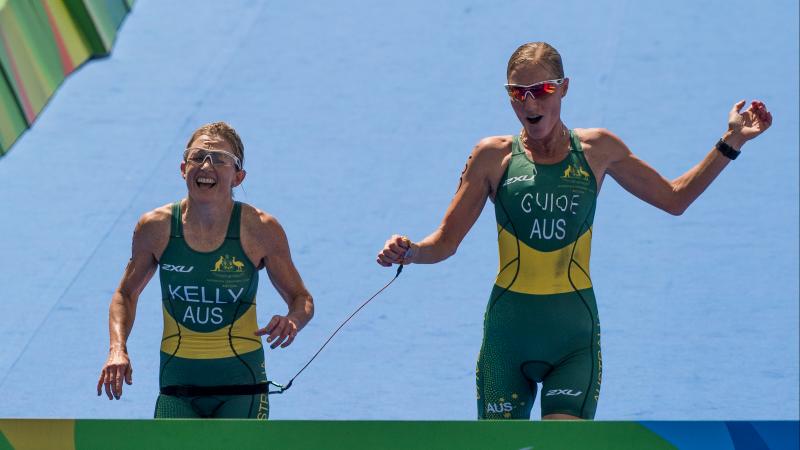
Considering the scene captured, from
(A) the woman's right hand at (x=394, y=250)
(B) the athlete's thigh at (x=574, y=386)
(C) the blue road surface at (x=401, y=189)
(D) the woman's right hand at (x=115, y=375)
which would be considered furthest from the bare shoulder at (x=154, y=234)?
(C) the blue road surface at (x=401, y=189)

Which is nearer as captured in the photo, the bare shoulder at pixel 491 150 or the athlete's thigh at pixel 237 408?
the athlete's thigh at pixel 237 408

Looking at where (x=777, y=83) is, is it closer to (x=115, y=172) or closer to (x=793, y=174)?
(x=793, y=174)

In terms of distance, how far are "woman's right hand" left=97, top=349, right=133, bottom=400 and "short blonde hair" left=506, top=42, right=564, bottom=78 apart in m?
1.65

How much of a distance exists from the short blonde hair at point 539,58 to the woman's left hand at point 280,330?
116 cm

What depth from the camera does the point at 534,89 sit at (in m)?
5.21

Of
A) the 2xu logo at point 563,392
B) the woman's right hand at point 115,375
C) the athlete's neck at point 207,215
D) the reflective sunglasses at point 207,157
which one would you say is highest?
the reflective sunglasses at point 207,157

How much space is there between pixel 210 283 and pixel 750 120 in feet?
6.63

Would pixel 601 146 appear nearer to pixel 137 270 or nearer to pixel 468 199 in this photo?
pixel 468 199

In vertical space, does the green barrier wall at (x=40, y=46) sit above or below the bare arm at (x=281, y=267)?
above

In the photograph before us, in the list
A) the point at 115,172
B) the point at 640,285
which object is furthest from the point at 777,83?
the point at 115,172

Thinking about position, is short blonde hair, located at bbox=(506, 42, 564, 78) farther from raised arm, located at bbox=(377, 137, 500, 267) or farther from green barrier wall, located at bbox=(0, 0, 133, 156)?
green barrier wall, located at bbox=(0, 0, 133, 156)

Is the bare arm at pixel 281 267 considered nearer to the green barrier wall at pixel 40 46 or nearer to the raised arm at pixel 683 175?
the raised arm at pixel 683 175

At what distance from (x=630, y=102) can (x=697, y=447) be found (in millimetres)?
6822

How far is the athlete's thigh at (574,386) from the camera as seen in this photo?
5.23 meters
